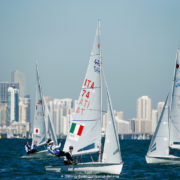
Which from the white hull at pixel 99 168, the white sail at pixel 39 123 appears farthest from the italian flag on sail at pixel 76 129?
the white sail at pixel 39 123

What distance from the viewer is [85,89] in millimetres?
29219

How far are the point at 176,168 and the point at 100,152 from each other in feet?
25.7

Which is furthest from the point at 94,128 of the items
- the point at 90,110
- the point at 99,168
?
the point at 99,168

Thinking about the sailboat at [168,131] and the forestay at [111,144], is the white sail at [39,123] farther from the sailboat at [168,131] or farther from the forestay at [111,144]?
the forestay at [111,144]

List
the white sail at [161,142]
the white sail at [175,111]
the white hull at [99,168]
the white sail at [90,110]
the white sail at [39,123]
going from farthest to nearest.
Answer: the white sail at [39,123] < the white sail at [175,111] < the white sail at [161,142] < the white sail at [90,110] < the white hull at [99,168]

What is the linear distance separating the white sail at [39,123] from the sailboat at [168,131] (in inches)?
520

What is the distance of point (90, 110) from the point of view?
29.1 m

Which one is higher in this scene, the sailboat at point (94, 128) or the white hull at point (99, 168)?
the sailboat at point (94, 128)

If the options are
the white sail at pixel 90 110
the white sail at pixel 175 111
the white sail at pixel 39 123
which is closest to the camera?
the white sail at pixel 90 110

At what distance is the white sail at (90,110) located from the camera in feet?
94.8

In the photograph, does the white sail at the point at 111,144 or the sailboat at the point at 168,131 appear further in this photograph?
the sailboat at the point at 168,131

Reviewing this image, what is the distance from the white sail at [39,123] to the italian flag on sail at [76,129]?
57.7 ft

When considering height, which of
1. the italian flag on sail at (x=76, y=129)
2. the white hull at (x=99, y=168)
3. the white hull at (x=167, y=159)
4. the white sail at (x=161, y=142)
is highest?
the italian flag on sail at (x=76, y=129)

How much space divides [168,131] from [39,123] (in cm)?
1460
